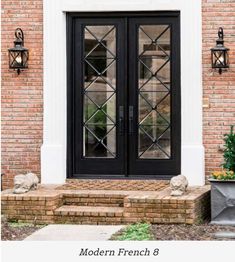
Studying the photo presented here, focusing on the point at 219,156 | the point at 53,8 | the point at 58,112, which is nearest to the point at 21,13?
the point at 53,8

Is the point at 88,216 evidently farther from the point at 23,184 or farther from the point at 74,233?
the point at 23,184

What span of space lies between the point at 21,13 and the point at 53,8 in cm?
50

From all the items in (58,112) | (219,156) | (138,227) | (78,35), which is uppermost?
(78,35)

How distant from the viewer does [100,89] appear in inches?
425

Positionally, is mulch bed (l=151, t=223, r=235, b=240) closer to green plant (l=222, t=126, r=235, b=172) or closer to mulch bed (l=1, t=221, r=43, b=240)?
green plant (l=222, t=126, r=235, b=172)

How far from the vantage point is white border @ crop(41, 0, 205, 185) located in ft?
34.2

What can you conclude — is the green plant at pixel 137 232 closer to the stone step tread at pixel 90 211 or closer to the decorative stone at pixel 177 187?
the stone step tread at pixel 90 211

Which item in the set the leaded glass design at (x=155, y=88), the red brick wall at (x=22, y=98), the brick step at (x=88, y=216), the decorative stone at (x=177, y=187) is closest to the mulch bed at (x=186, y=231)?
the decorative stone at (x=177, y=187)

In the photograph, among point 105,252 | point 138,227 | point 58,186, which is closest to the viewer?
point 105,252

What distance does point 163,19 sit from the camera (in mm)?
10656

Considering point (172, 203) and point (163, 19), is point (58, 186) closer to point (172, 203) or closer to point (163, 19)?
point (172, 203)

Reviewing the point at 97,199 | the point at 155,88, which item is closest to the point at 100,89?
the point at 155,88

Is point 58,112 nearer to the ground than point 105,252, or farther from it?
farther from it

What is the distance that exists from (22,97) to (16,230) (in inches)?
106
